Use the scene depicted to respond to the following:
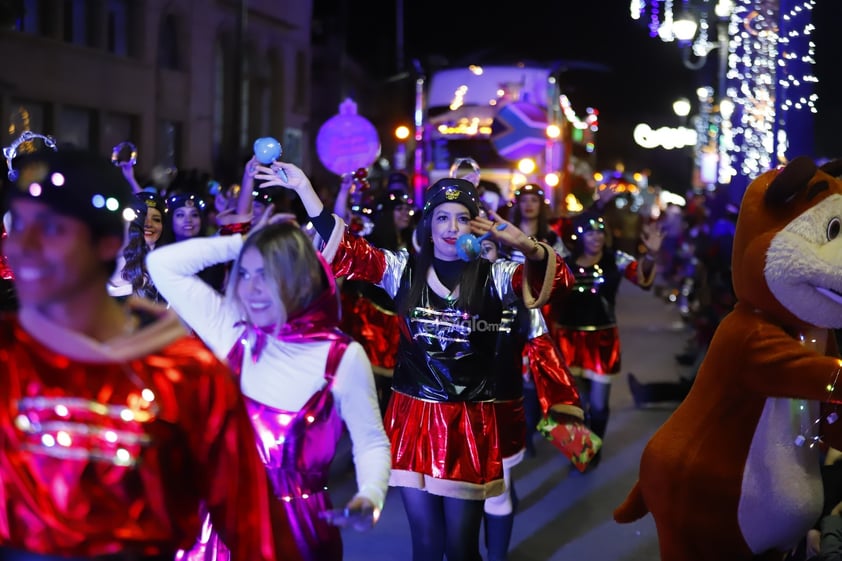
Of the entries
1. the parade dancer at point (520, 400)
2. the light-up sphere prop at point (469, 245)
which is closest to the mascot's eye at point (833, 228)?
the light-up sphere prop at point (469, 245)

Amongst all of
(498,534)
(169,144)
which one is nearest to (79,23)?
(169,144)

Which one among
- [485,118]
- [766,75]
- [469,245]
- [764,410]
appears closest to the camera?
[764,410]

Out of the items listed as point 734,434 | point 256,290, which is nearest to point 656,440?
A: point 734,434

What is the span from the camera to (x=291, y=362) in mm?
3543

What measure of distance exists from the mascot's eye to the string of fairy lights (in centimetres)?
398

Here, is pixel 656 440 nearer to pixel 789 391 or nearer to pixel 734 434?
pixel 734 434

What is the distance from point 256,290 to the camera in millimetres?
3367

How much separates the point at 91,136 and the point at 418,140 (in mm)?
7714

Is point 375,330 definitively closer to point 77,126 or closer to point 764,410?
point 764,410

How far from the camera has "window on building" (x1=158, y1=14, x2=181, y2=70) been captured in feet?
87.0

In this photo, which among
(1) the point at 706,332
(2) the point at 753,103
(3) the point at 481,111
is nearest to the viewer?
(2) the point at 753,103

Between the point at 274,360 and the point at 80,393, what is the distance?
1.10 m

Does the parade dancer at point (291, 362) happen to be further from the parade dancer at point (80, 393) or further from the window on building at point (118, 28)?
the window on building at point (118, 28)

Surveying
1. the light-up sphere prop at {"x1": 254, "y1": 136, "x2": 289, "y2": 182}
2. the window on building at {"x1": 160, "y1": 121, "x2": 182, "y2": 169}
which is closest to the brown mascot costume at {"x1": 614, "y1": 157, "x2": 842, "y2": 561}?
the light-up sphere prop at {"x1": 254, "y1": 136, "x2": 289, "y2": 182}
